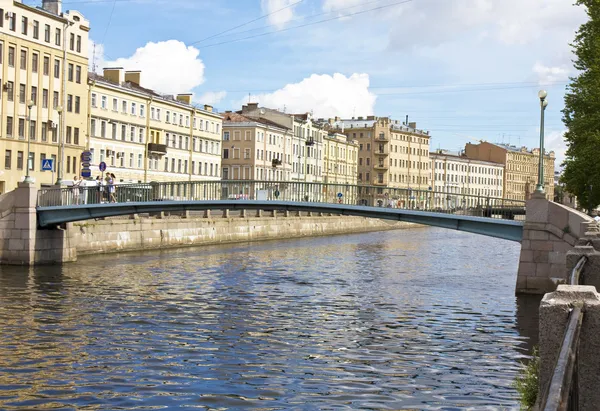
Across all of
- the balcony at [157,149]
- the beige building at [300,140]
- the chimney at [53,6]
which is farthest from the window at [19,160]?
the beige building at [300,140]

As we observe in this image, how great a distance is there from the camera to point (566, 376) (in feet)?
17.3

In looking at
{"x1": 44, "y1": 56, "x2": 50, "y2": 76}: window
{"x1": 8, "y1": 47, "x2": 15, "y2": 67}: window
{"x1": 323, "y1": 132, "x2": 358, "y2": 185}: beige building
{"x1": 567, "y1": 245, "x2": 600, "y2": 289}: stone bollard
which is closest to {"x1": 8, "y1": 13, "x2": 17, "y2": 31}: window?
{"x1": 8, "y1": 47, "x2": 15, "y2": 67}: window

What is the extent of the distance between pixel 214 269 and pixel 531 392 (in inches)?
1148

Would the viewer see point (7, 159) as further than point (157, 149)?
No

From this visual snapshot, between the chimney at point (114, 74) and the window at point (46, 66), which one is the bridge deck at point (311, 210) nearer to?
the window at point (46, 66)

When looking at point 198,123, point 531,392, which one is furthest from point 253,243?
point 531,392

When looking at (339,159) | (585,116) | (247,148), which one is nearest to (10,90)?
(585,116)

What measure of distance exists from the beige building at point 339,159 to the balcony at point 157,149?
50.5 m

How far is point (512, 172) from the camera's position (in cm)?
19975

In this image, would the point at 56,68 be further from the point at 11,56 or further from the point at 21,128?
the point at 21,128

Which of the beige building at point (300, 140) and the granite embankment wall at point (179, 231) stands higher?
the beige building at point (300, 140)

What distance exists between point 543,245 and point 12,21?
136ft

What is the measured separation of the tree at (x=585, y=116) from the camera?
3866 cm

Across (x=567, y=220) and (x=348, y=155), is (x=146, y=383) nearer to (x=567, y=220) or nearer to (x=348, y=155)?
(x=567, y=220)
